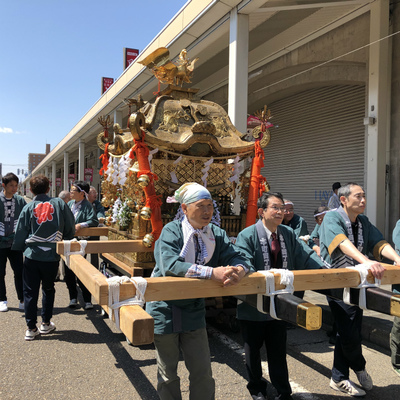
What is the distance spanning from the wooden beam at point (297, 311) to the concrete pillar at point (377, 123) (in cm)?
660

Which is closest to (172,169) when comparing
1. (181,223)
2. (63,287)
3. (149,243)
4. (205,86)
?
(149,243)

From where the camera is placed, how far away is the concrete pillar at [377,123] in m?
8.10

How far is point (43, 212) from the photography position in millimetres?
4715

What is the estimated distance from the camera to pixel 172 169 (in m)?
5.29

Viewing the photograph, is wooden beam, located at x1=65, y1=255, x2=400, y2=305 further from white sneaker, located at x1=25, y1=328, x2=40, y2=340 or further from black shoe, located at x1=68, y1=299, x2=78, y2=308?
black shoe, located at x1=68, y1=299, x2=78, y2=308

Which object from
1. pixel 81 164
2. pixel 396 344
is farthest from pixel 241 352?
pixel 81 164

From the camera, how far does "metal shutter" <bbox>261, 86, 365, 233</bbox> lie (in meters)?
10.3

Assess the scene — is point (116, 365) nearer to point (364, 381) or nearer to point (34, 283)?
point (34, 283)

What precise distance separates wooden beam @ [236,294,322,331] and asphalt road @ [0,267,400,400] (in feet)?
4.60

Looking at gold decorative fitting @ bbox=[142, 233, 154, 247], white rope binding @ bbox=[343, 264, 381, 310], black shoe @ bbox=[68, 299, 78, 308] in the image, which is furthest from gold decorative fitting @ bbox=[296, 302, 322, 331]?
black shoe @ bbox=[68, 299, 78, 308]

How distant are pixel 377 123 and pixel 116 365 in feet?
23.2

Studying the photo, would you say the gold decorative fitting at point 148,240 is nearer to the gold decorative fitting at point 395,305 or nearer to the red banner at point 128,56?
the gold decorative fitting at point 395,305

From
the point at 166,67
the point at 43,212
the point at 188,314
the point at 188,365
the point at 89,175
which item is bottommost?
the point at 188,365

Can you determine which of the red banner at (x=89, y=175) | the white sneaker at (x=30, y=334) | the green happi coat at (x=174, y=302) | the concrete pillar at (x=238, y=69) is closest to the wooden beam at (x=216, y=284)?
the green happi coat at (x=174, y=302)
